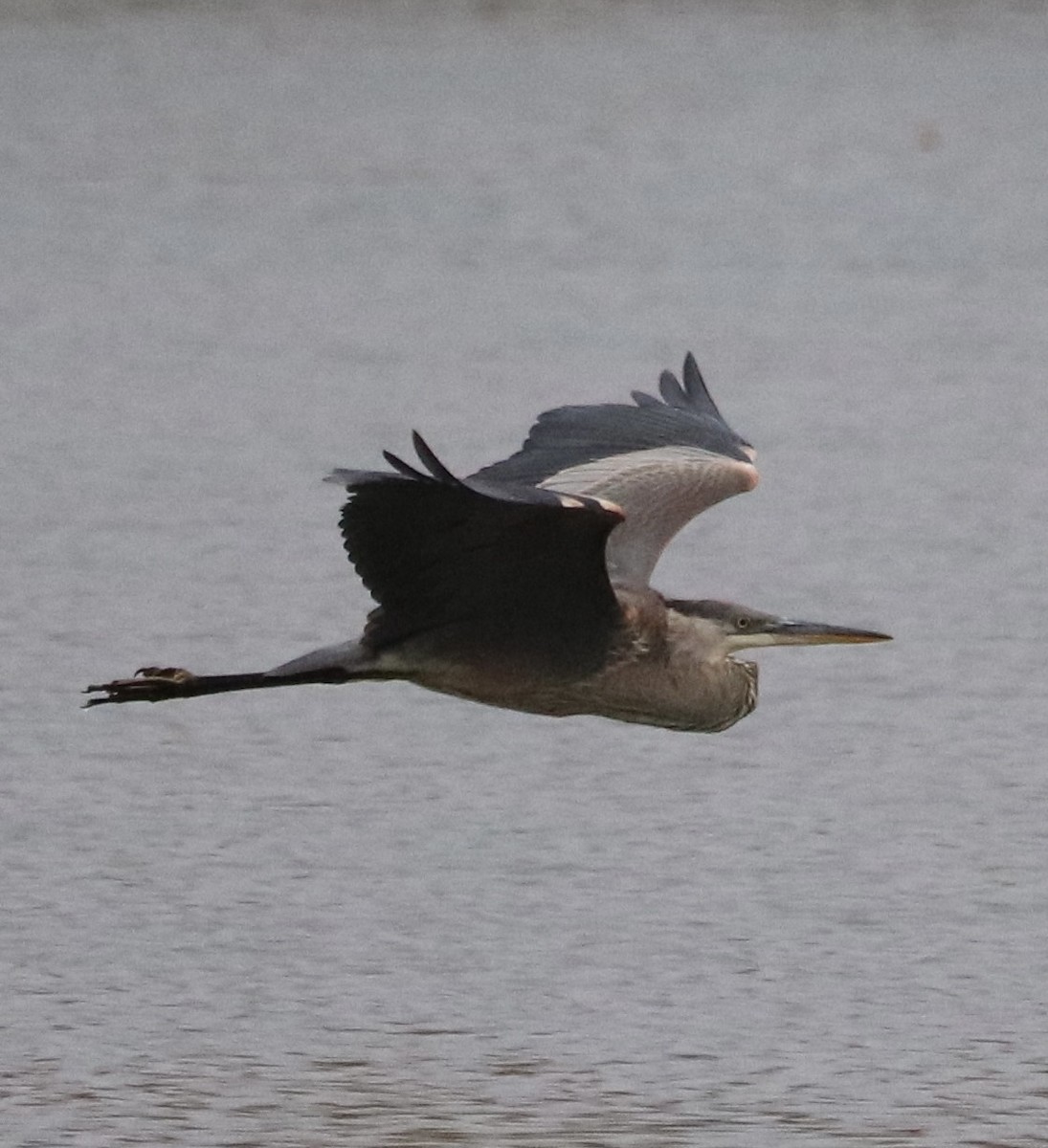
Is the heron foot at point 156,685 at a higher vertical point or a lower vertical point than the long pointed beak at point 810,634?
lower

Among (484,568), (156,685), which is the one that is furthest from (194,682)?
(484,568)

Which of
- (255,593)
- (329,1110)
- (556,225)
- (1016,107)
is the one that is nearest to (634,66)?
(1016,107)

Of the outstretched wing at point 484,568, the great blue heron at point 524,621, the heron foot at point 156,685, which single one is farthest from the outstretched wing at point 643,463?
the heron foot at point 156,685

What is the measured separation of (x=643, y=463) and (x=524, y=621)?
1177 millimetres

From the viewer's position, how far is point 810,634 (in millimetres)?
6406

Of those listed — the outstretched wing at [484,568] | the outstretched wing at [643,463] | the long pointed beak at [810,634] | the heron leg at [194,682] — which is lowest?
the heron leg at [194,682]

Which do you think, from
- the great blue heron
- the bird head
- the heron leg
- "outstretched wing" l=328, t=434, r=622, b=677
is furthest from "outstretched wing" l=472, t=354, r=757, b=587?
the heron leg

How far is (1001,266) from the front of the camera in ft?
50.8

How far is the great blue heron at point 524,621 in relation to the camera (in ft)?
19.0

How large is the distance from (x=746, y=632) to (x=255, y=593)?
146 inches

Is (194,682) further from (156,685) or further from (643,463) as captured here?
(643,463)

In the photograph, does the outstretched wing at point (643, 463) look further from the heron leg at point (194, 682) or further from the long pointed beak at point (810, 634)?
the heron leg at point (194, 682)

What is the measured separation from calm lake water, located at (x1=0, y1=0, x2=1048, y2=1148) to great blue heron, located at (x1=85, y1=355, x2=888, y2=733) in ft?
2.50

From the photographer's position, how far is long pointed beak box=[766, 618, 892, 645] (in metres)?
6.38
